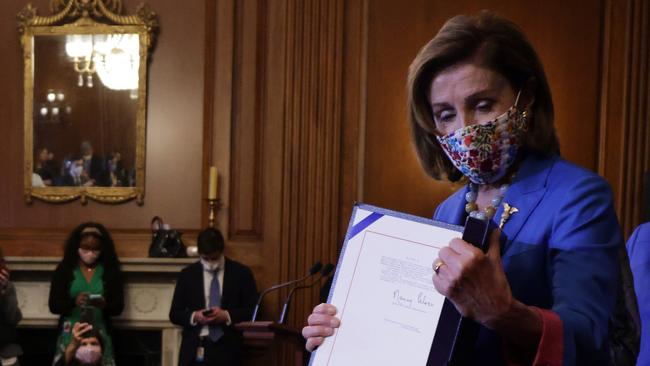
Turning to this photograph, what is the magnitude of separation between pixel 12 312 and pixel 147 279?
3.30ft

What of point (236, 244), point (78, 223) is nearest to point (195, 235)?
point (236, 244)

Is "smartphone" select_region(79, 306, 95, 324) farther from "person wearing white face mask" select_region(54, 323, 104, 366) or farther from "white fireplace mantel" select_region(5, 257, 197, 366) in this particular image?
"white fireplace mantel" select_region(5, 257, 197, 366)

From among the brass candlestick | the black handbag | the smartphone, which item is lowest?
the smartphone

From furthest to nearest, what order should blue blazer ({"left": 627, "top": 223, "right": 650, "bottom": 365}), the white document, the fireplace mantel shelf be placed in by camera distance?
1. the fireplace mantel shelf
2. blue blazer ({"left": 627, "top": 223, "right": 650, "bottom": 365})
3. the white document

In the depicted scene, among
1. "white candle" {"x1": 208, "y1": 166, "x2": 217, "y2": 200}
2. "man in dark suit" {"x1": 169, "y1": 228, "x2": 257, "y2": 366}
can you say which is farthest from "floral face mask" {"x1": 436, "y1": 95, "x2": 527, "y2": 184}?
"white candle" {"x1": 208, "y1": 166, "x2": 217, "y2": 200}

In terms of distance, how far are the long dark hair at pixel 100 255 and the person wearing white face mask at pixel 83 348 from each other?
1.58ft

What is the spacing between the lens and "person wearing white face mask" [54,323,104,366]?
4.95 meters

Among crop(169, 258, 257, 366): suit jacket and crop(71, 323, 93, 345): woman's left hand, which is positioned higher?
crop(169, 258, 257, 366): suit jacket

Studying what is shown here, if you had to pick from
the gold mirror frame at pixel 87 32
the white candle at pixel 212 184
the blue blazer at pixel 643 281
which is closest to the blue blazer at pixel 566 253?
the blue blazer at pixel 643 281

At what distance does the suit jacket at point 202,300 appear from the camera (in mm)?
5047

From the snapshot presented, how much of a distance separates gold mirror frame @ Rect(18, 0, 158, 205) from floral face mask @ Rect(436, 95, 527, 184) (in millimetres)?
4673

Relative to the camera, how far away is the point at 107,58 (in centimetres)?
590

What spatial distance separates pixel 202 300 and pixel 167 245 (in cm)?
66

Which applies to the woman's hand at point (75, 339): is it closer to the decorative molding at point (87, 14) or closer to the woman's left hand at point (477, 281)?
the decorative molding at point (87, 14)
